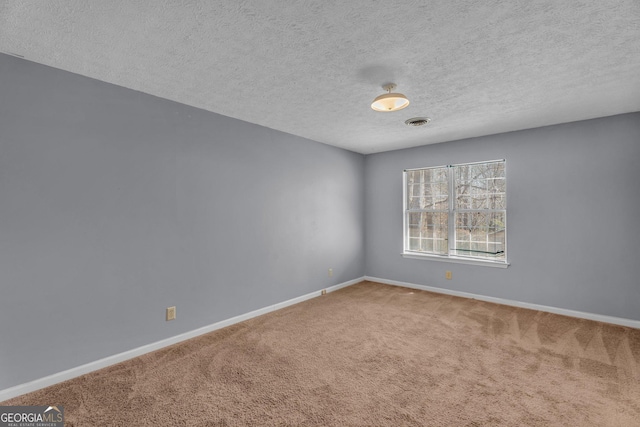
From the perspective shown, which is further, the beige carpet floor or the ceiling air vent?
the ceiling air vent

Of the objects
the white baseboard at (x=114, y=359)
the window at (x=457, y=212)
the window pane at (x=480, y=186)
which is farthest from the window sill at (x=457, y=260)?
the white baseboard at (x=114, y=359)

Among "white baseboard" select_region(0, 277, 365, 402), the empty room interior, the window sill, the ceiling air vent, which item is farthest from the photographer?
the window sill

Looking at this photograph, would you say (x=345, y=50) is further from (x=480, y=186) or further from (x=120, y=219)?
(x=480, y=186)

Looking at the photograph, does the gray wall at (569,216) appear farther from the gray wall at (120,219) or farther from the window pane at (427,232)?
the gray wall at (120,219)

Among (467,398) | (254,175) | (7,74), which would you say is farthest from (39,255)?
(467,398)

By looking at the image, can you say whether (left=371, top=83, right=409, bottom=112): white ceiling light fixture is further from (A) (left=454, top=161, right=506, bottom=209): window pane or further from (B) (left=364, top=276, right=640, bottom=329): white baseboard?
(B) (left=364, top=276, right=640, bottom=329): white baseboard

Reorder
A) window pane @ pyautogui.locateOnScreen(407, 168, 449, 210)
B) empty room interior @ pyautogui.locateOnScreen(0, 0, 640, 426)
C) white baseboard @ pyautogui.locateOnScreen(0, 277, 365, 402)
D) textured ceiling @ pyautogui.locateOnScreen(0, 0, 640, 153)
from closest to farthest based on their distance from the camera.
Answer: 1. textured ceiling @ pyautogui.locateOnScreen(0, 0, 640, 153)
2. empty room interior @ pyautogui.locateOnScreen(0, 0, 640, 426)
3. white baseboard @ pyautogui.locateOnScreen(0, 277, 365, 402)
4. window pane @ pyautogui.locateOnScreen(407, 168, 449, 210)

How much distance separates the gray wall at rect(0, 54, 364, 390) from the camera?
208cm

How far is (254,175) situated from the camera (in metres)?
3.62

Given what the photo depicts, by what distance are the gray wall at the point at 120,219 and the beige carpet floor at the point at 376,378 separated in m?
0.36

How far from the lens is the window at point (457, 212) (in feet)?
13.8

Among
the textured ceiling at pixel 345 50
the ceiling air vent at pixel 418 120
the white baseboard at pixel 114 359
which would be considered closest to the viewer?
the textured ceiling at pixel 345 50

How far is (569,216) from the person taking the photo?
11.9ft

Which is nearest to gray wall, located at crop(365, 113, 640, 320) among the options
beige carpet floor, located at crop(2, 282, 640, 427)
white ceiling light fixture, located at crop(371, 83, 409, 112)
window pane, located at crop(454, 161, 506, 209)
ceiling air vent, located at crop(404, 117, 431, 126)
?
window pane, located at crop(454, 161, 506, 209)
